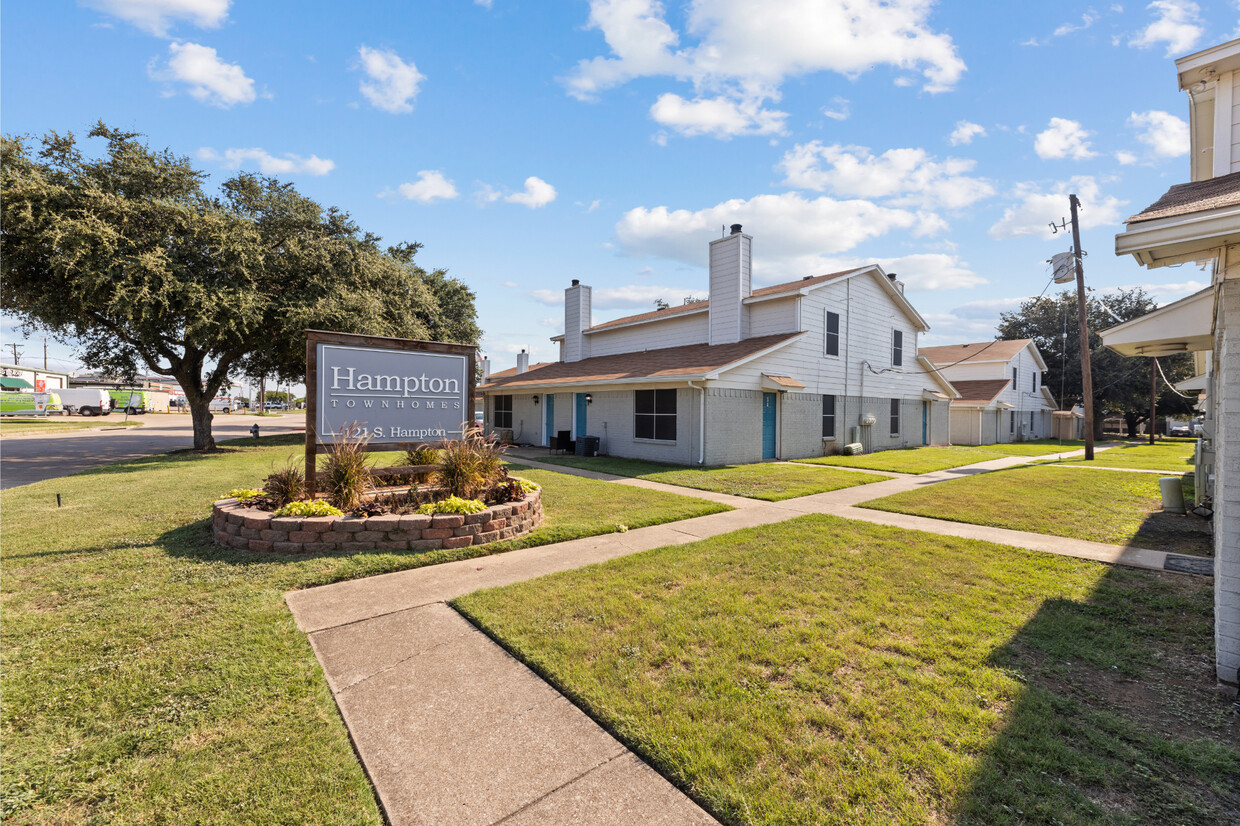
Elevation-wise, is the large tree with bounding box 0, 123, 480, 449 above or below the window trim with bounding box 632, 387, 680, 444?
above

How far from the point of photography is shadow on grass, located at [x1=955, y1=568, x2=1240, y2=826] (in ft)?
7.29

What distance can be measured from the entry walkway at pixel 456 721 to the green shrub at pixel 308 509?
1.40m

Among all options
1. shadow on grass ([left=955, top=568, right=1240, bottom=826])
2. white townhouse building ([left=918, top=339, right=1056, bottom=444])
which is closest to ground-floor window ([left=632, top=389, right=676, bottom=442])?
shadow on grass ([left=955, top=568, right=1240, bottom=826])

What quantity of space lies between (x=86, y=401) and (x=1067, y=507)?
7170 cm

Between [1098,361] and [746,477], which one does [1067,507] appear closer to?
[746,477]

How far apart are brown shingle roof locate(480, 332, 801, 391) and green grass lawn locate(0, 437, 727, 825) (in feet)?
28.1

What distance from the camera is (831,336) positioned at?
56.4 ft

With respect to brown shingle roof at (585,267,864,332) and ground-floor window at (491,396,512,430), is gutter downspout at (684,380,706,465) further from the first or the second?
ground-floor window at (491,396,512,430)

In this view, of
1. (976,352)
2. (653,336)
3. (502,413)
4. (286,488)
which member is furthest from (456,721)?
(976,352)

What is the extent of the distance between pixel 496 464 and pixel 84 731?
517cm

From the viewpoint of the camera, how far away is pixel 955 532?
7137 millimetres

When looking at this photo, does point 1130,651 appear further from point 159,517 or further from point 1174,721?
point 159,517

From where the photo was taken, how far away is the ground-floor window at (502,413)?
2280cm

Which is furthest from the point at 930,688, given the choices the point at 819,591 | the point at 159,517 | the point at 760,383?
the point at 760,383
